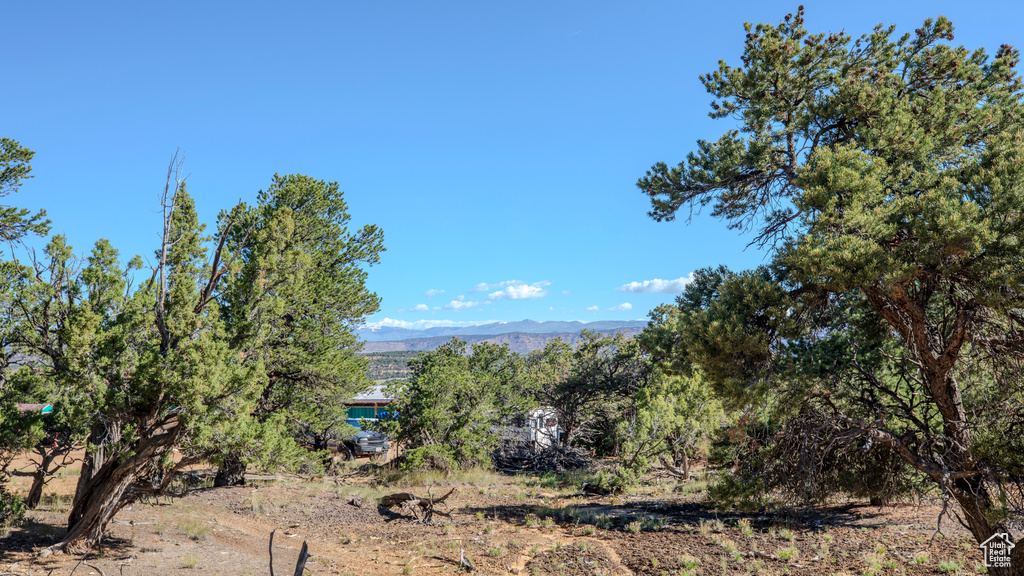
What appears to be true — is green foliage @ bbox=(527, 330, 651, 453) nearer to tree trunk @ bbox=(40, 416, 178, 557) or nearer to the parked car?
the parked car

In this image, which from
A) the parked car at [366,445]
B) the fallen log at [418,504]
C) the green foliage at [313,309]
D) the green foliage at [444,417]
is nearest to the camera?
the fallen log at [418,504]

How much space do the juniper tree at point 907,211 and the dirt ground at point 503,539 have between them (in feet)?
5.84

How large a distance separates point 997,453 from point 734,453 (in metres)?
4.54

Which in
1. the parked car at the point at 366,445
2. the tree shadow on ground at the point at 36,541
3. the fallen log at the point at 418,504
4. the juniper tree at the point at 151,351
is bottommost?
the parked car at the point at 366,445

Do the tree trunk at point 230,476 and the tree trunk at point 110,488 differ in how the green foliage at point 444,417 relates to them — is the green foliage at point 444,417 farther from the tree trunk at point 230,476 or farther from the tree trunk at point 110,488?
the tree trunk at point 110,488

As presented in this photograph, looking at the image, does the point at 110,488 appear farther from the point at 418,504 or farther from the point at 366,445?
the point at 366,445

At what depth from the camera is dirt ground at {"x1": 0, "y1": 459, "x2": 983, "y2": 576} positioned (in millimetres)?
8062

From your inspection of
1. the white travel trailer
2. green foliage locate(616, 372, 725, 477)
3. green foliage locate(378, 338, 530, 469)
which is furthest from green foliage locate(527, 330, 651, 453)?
green foliage locate(616, 372, 725, 477)

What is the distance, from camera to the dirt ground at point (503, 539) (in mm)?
8062

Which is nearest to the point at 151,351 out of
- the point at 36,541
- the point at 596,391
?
the point at 36,541

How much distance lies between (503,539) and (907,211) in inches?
335

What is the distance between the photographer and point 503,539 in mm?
10250

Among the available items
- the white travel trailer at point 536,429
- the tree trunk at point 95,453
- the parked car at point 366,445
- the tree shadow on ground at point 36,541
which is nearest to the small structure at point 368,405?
the parked car at point 366,445

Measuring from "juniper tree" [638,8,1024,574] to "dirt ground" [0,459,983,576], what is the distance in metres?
1.78
